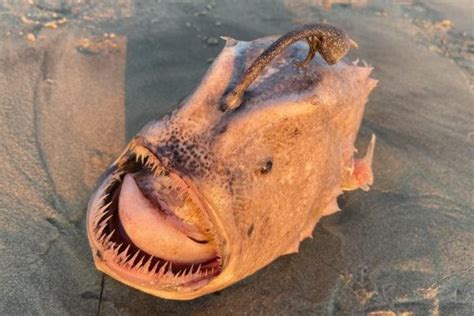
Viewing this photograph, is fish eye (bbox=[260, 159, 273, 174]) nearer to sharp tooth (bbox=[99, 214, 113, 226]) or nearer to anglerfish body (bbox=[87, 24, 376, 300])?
anglerfish body (bbox=[87, 24, 376, 300])

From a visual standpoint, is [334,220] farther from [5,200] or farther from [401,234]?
[5,200]

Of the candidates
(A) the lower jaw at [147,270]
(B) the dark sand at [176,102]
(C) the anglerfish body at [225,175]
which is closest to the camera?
(C) the anglerfish body at [225,175]

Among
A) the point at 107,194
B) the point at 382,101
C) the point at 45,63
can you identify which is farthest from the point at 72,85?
the point at 382,101

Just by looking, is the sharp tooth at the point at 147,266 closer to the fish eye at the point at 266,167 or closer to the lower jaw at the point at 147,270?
the lower jaw at the point at 147,270

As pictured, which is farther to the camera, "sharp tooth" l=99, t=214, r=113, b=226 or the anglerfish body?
"sharp tooth" l=99, t=214, r=113, b=226

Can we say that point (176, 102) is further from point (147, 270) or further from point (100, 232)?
point (147, 270)

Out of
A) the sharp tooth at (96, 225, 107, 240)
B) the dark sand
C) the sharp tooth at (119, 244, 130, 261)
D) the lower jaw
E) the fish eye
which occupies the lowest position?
the dark sand

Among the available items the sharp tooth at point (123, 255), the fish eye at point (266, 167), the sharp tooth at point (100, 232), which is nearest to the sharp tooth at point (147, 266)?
the sharp tooth at point (123, 255)

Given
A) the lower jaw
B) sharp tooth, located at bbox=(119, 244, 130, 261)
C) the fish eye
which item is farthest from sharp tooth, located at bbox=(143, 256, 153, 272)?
the fish eye
